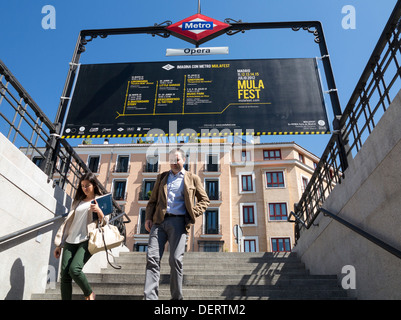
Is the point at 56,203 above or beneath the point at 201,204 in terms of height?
above

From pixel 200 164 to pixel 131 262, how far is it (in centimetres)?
2775

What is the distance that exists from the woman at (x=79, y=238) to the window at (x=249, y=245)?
28.2m

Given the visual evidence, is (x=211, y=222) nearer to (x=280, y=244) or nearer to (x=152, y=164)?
(x=280, y=244)

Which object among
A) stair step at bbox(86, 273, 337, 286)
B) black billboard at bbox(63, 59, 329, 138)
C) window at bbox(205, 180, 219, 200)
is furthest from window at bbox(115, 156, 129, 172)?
stair step at bbox(86, 273, 337, 286)

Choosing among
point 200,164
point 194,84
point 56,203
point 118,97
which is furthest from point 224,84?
point 200,164

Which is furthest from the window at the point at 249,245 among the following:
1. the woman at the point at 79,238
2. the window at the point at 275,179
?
the woman at the point at 79,238

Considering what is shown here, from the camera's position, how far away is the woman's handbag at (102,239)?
389 centimetres

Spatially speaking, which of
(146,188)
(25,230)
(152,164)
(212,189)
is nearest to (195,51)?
(25,230)

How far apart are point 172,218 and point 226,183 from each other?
98.6 feet

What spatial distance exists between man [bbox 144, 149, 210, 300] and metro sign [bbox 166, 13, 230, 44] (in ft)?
Answer: 13.4

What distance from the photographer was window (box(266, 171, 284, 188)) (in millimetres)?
33500

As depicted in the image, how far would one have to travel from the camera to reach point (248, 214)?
3266cm
